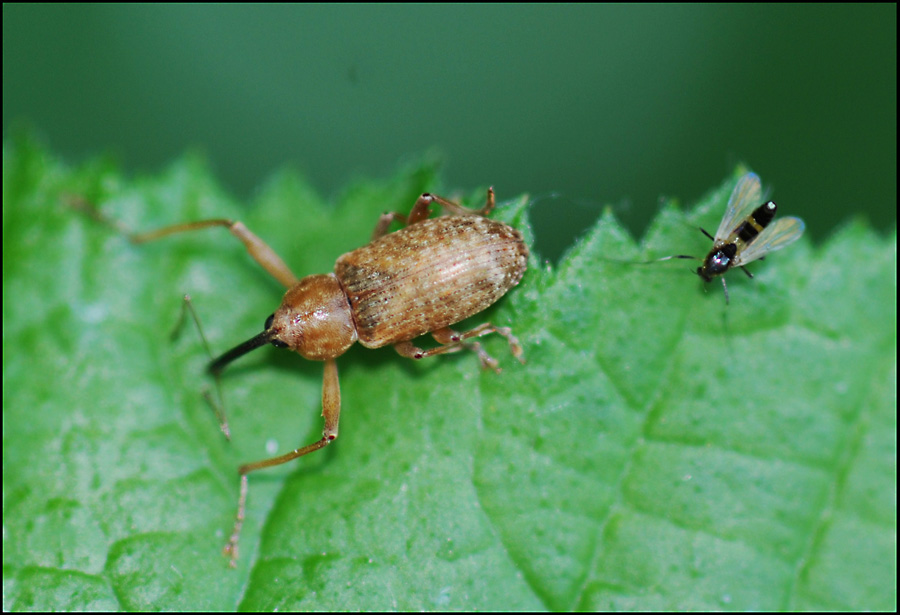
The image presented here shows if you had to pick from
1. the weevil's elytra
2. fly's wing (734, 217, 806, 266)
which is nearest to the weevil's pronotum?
the weevil's elytra

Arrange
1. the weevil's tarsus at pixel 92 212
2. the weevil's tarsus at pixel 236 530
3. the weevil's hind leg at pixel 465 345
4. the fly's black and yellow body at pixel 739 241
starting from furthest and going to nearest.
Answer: the weevil's tarsus at pixel 92 212, the weevil's tarsus at pixel 236 530, the weevil's hind leg at pixel 465 345, the fly's black and yellow body at pixel 739 241

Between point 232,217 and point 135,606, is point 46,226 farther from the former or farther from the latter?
point 135,606

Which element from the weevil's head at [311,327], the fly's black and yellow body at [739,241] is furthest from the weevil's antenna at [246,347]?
the fly's black and yellow body at [739,241]

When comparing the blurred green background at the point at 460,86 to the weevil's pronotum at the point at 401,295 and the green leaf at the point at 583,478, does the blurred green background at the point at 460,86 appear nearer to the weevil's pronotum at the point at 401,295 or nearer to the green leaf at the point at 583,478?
the weevil's pronotum at the point at 401,295

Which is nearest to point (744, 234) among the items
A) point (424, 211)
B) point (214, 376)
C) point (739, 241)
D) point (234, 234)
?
point (739, 241)

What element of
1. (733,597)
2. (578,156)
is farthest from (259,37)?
(733,597)

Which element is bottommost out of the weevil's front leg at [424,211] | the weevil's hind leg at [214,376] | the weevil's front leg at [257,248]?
the weevil's hind leg at [214,376]

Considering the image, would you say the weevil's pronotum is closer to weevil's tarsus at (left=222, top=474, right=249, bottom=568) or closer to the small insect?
weevil's tarsus at (left=222, top=474, right=249, bottom=568)
